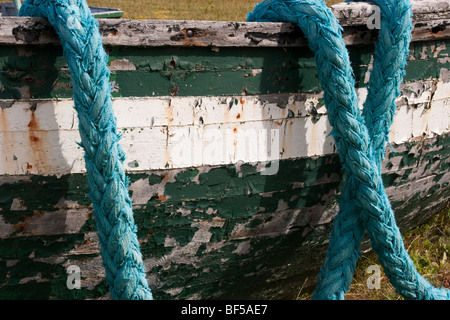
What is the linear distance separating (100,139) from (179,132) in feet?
1.08

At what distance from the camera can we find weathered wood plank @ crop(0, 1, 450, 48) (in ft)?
5.32

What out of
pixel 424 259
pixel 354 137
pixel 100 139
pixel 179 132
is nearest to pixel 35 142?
pixel 100 139

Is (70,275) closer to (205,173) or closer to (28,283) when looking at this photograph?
(28,283)

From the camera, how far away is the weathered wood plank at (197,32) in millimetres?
1623

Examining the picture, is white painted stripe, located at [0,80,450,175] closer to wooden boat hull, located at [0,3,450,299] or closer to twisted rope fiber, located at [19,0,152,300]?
wooden boat hull, located at [0,3,450,299]

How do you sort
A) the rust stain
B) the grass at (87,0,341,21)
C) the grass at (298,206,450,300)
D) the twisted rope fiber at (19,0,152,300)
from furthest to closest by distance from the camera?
the grass at (87,0,341,21), the grass at (298,206,450,300), the rust stain, the twisted rope fiber at (19,0,152,300)

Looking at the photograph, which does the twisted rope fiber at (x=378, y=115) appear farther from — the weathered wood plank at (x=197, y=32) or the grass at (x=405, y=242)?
the grass at (x=405, y=242)

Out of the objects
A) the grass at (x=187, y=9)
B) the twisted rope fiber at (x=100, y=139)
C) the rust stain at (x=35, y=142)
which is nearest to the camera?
the twisted rope fiber at (x=100, y=139)

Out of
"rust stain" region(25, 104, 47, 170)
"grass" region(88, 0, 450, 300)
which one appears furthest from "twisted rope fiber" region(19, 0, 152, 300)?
"grass" region(88, 0, 450, 300)

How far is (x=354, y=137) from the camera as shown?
181 cm

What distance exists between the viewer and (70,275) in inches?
77.2

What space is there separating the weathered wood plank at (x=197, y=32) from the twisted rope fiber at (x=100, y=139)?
0.24 ft

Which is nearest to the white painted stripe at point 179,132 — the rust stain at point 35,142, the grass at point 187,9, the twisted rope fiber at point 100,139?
the rust stain at point 35,142

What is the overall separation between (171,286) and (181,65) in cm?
90
